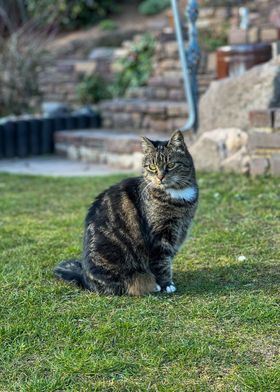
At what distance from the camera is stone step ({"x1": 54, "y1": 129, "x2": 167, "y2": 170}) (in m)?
10.6

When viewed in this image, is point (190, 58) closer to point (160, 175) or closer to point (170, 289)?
point (160, 175)

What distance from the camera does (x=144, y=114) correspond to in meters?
12.0

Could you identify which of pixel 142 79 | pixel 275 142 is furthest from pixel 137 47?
pixel 275 142

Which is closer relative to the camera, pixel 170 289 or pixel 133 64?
pixel 170 289

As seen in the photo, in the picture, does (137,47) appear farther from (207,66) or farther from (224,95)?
(224,95)

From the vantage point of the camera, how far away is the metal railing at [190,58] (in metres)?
9.77

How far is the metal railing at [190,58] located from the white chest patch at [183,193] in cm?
485

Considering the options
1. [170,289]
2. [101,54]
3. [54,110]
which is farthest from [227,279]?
[101,54]

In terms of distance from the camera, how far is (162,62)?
43.1 feet

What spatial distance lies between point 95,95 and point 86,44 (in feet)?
8.69

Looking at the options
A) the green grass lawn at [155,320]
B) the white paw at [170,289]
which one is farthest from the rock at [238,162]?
the white paw at [170,289]

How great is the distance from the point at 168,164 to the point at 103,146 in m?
6.52

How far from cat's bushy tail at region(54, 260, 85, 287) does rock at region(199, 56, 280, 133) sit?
4319 millimetres

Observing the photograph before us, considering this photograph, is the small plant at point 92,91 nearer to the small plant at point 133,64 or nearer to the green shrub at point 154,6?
the small plant at point 133,64
